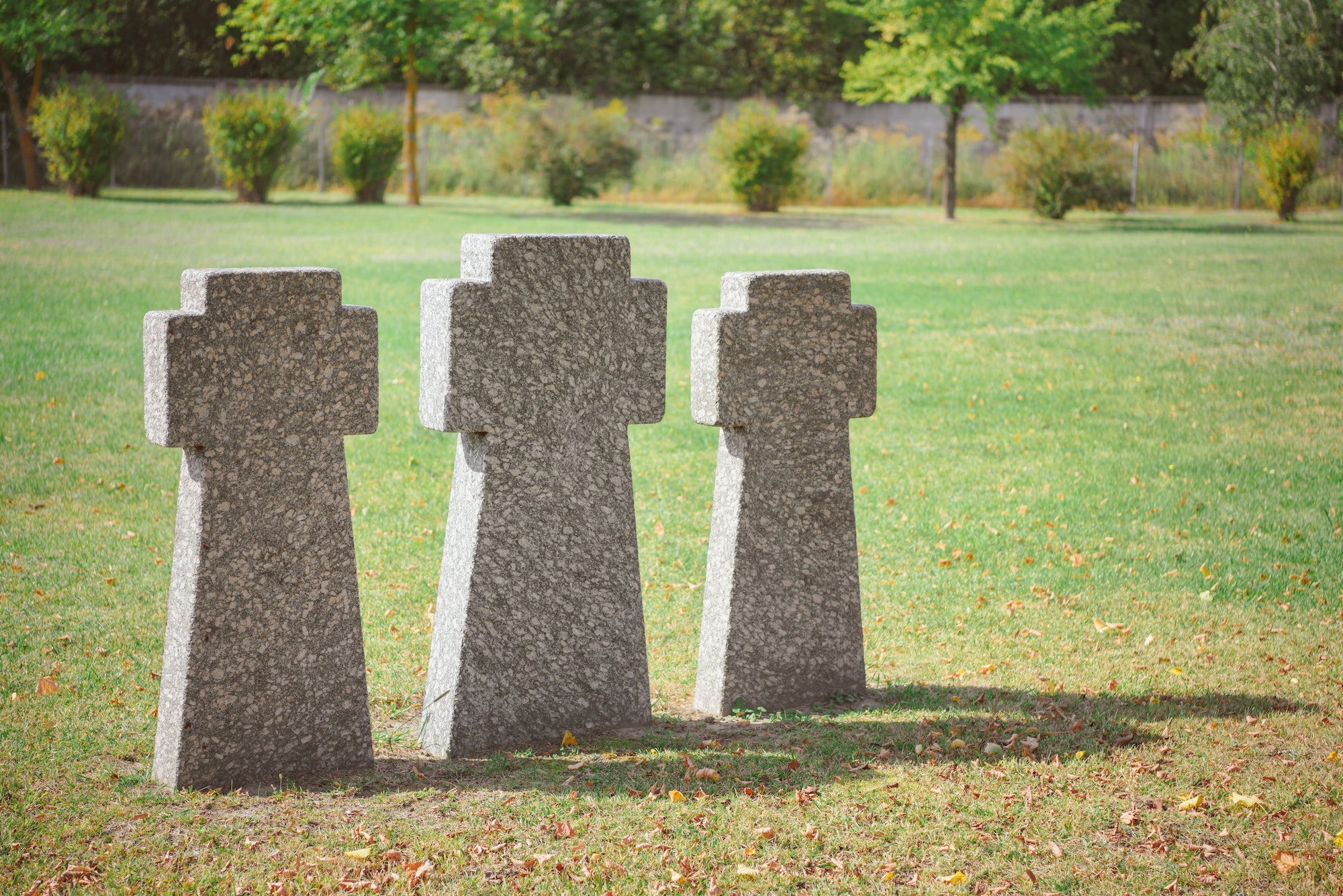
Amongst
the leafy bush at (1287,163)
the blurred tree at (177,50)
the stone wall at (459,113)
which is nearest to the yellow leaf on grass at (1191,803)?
the leafy bush at (1287,163)

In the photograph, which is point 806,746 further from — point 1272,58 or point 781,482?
point 1272,58

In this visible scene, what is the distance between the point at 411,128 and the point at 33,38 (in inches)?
396

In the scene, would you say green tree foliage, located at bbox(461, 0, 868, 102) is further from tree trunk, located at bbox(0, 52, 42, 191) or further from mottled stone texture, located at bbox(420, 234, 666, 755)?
mottled stone texture, located at bbox(420, 234, 666, 755)

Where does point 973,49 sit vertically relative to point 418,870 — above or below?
above

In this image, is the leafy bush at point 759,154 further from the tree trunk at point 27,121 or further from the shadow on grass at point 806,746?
the shadow on grass at point 806,746

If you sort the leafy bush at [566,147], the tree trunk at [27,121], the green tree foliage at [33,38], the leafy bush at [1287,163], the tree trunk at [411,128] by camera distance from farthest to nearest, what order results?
the tree trunk at [27,121] → the green tree foliage at [33,38] → the leafy bush at [566,147] → the tree trunk at [411,128] → the leafy bush at [1287,163]

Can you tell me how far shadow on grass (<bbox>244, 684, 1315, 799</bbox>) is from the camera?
396 centimetres

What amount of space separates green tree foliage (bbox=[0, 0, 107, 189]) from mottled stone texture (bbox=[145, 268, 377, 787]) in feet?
103

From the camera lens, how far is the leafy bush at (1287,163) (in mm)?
27250

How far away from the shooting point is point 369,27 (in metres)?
29.6

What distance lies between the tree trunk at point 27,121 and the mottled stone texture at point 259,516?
31.1 m

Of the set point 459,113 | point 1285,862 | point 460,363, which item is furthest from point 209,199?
point 1285,862

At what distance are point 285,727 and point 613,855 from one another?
1165 millimetres

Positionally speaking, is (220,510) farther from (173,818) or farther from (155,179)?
(155,179)
